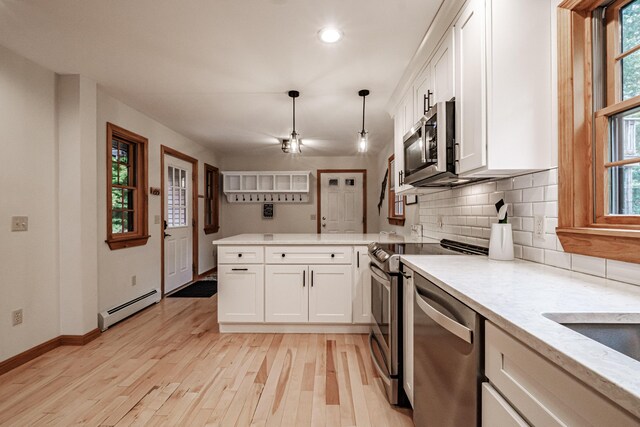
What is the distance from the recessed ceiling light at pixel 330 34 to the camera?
211cm

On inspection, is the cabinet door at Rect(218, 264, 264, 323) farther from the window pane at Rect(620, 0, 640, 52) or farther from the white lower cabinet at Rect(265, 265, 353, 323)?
the window pane at Rect(620, 0, 640, 52)

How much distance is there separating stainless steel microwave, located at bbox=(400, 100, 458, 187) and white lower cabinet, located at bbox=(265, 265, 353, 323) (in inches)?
49.3

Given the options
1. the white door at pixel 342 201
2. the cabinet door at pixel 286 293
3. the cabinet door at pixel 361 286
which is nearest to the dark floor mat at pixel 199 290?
the cabinet door at pixel 286 293

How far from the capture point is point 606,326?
814 mm

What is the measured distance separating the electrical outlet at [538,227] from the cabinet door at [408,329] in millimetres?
625

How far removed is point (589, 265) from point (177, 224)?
15.8ft

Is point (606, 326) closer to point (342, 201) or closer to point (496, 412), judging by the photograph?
point (496, 412)

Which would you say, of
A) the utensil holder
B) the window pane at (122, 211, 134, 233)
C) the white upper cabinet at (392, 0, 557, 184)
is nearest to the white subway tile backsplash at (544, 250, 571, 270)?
the utensil holder

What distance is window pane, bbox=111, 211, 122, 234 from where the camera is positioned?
337 centimetres

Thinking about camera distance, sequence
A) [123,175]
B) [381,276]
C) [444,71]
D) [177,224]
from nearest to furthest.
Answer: [444,71]
[381,276]
[123,175]
[177,224]

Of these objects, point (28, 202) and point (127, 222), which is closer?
point (28, 202)

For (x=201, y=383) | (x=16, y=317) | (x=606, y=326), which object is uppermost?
(x=606, y=326)

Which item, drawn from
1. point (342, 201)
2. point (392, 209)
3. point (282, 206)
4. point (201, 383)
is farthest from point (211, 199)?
point (201, 383)

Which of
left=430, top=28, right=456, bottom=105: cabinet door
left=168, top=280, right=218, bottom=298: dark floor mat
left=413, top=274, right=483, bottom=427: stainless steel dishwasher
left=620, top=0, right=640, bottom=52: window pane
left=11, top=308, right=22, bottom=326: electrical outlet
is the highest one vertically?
left=430, top=28, right=456, bottom=105: cabinet door
